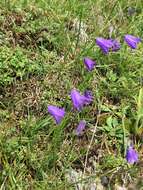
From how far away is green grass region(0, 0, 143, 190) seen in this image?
6.95ft

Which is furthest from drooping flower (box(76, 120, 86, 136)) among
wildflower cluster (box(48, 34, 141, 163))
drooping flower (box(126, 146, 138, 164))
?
drooping flower (box(126, 146, 138, 164))

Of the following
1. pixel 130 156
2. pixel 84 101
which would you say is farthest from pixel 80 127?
pixel 130 156

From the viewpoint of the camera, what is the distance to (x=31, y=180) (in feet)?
6.80

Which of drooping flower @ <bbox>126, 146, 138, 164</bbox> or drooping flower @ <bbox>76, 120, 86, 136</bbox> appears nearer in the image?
drooping flower @ <bbox>126, 146, 138, 164</bbox>

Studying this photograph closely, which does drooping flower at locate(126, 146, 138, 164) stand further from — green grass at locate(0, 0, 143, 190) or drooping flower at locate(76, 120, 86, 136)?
drooping flower at locate(76, 120, 86, 136)

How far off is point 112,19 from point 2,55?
3.15ft

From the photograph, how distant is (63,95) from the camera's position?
98.6 inches

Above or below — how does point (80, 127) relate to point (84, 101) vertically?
below

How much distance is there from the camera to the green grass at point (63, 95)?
2117 mm

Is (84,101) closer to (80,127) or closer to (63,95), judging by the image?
(80,127)

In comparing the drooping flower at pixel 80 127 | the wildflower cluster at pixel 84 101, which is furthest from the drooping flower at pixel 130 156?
the drooping flower at pixel 80 127

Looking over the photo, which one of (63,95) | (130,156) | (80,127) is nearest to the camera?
(130,156)

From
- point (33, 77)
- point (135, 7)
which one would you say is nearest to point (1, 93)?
point (33, 77)

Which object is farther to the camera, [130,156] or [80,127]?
[80,127]
